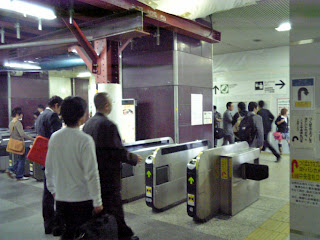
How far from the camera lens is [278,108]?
9242 millimetres

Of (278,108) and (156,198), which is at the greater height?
(278,108)

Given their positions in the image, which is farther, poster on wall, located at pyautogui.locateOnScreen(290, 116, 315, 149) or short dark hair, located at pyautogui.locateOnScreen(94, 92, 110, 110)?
short dark hair, located at pyautogui.locateOnScreen(94, 92, 110, 110)

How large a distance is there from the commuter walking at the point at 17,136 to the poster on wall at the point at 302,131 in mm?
5702

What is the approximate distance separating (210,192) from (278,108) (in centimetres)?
607

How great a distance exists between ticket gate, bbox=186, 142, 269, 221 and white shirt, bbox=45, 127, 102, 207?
6.21 feet

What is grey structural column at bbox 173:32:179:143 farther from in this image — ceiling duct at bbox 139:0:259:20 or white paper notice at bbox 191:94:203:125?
ceiling duct at bbox 139:0:259:20

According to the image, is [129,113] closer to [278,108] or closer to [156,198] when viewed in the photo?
[156,198]

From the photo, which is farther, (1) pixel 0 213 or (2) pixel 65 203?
(1) pixel 0 213

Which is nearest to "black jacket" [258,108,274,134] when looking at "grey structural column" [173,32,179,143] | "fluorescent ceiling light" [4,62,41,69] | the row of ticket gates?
"grey structural column" [173,32,179,143]

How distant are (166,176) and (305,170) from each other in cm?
264

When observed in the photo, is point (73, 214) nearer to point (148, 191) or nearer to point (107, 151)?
point (107, 151)

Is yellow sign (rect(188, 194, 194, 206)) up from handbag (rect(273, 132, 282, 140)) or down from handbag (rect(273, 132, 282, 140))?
down

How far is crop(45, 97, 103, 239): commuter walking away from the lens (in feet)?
7.36

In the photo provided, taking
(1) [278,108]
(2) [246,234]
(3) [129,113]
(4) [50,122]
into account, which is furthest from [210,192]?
(1) [278,108]
